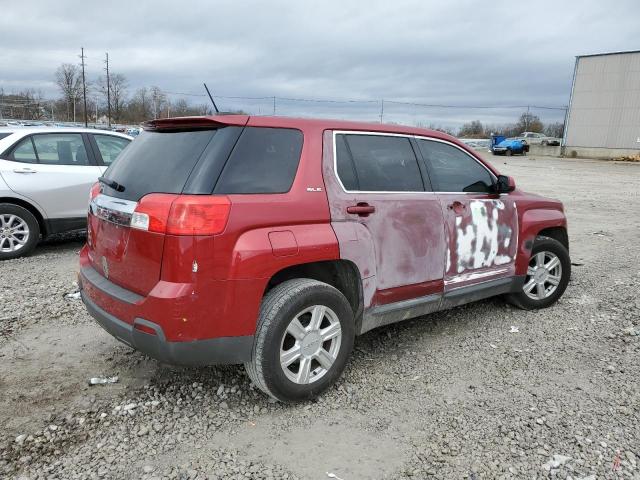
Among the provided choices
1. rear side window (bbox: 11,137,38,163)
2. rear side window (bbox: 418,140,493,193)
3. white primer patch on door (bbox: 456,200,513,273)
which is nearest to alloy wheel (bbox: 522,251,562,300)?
white primer patch on door (bbox: 456,200,513,273)

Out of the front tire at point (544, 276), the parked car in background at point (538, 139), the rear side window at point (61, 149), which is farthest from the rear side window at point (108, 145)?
the parked car in background at point (538, 139)

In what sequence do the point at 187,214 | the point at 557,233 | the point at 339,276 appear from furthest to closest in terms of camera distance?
the point at 557,233 < the point at 339,276 < the point at 187,214

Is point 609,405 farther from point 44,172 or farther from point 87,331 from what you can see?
point 44,172

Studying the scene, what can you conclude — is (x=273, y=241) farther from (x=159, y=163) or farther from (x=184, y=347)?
(x=159, y=163)

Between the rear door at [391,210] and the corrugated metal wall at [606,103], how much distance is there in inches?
1593

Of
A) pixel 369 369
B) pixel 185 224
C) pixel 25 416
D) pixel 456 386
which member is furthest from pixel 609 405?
pixel 25 416

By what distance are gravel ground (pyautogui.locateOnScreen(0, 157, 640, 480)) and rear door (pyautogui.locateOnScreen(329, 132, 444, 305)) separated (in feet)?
2.21

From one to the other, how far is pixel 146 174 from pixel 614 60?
43940 millimetres

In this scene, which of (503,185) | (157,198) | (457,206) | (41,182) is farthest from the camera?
(41,182)

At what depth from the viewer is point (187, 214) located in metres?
2.61

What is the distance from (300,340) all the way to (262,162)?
1.10 meters

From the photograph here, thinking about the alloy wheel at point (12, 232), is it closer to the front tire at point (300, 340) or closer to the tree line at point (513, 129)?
the front tire at point (300, 340)

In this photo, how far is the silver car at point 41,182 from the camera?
6.36 metres

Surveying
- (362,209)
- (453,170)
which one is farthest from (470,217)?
(362,209)
